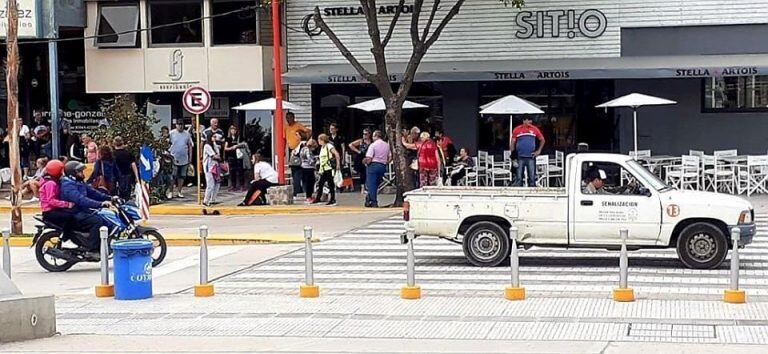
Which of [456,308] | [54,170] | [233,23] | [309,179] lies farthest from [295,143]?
[456,308]

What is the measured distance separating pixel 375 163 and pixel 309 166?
2.17 meters

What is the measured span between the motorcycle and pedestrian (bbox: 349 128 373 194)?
11804mm

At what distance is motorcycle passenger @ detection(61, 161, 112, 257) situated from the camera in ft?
53.7

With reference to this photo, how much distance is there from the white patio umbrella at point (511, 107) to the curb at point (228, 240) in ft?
27.8

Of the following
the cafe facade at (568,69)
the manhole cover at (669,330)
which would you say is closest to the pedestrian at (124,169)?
the cafe facade at (568,69)

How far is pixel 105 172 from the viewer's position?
79.0 ft

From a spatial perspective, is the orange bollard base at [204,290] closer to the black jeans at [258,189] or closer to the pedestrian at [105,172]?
the pedestrian at [105,172]

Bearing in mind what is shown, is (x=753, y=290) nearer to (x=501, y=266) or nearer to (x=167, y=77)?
(x=501, y=266)

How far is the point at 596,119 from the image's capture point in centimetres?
3009

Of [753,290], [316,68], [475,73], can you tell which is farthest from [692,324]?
[316,68]

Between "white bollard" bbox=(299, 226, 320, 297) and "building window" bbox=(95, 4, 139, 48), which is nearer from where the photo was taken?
"white bollard" bbox=(299, 226, 320, 297)

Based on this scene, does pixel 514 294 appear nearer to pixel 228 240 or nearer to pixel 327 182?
pixel 228 240

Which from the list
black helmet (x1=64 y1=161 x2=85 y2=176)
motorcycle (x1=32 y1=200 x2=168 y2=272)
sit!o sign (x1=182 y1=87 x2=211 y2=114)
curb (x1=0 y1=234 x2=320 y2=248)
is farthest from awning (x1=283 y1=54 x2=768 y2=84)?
black helmet (x1=64 y1=161 x2=85 y2=176)

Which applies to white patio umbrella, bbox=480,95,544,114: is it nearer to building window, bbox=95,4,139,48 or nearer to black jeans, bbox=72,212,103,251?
building window, bbox=95,4,139,48
